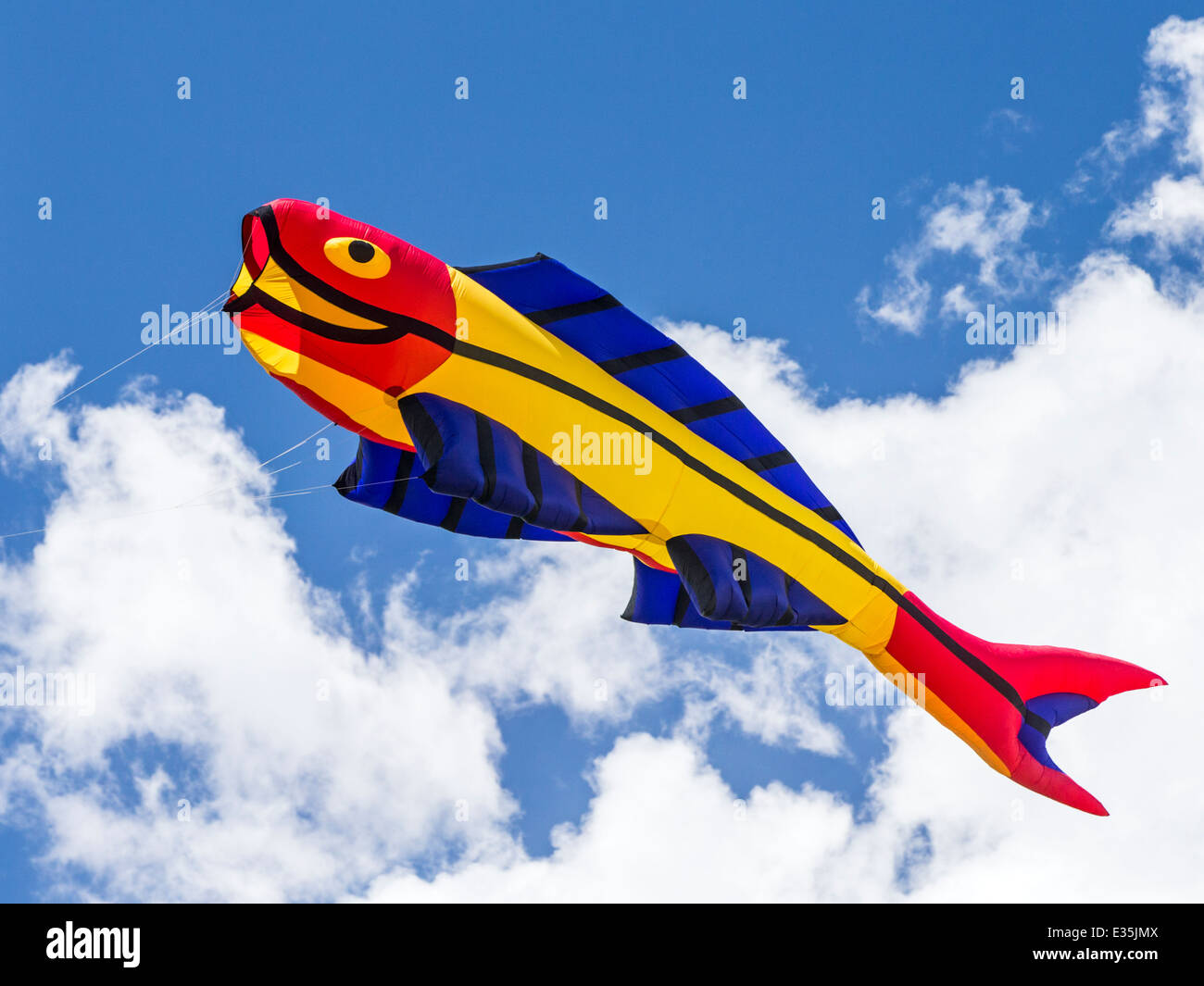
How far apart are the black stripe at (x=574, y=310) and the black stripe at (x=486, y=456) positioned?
1055 mm

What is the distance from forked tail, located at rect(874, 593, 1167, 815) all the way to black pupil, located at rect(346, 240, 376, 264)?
6.13 meters

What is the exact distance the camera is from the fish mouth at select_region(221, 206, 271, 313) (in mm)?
9750

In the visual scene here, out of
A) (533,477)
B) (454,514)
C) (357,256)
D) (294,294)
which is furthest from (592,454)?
(294,294)

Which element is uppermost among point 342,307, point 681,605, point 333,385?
point 342,307

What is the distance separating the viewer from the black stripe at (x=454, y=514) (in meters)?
11.7

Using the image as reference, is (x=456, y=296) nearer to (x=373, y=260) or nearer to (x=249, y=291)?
(x=373, y=260)

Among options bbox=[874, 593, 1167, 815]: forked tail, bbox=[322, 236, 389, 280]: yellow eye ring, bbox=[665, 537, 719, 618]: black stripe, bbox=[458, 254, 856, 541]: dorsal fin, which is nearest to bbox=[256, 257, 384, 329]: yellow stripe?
Answer: bbox=[322, 236, 389, 280]: yellow eye ring

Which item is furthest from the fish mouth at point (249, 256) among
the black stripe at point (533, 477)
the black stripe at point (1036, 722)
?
the black stripe at point (1036, 722)

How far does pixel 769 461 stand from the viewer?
39.5 feet

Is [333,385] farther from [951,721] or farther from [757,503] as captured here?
[951,721]

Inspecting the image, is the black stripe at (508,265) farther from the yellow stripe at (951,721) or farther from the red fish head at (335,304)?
A: the yellow stripe at (951,721)

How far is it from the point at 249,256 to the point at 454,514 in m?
3.02

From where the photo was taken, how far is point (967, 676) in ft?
43.1

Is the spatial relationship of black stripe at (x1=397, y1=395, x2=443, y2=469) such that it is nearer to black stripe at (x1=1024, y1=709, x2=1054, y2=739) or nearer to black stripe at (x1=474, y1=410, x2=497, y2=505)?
black stripe at (x1=474, y1=410, x2=497, y2=505)
